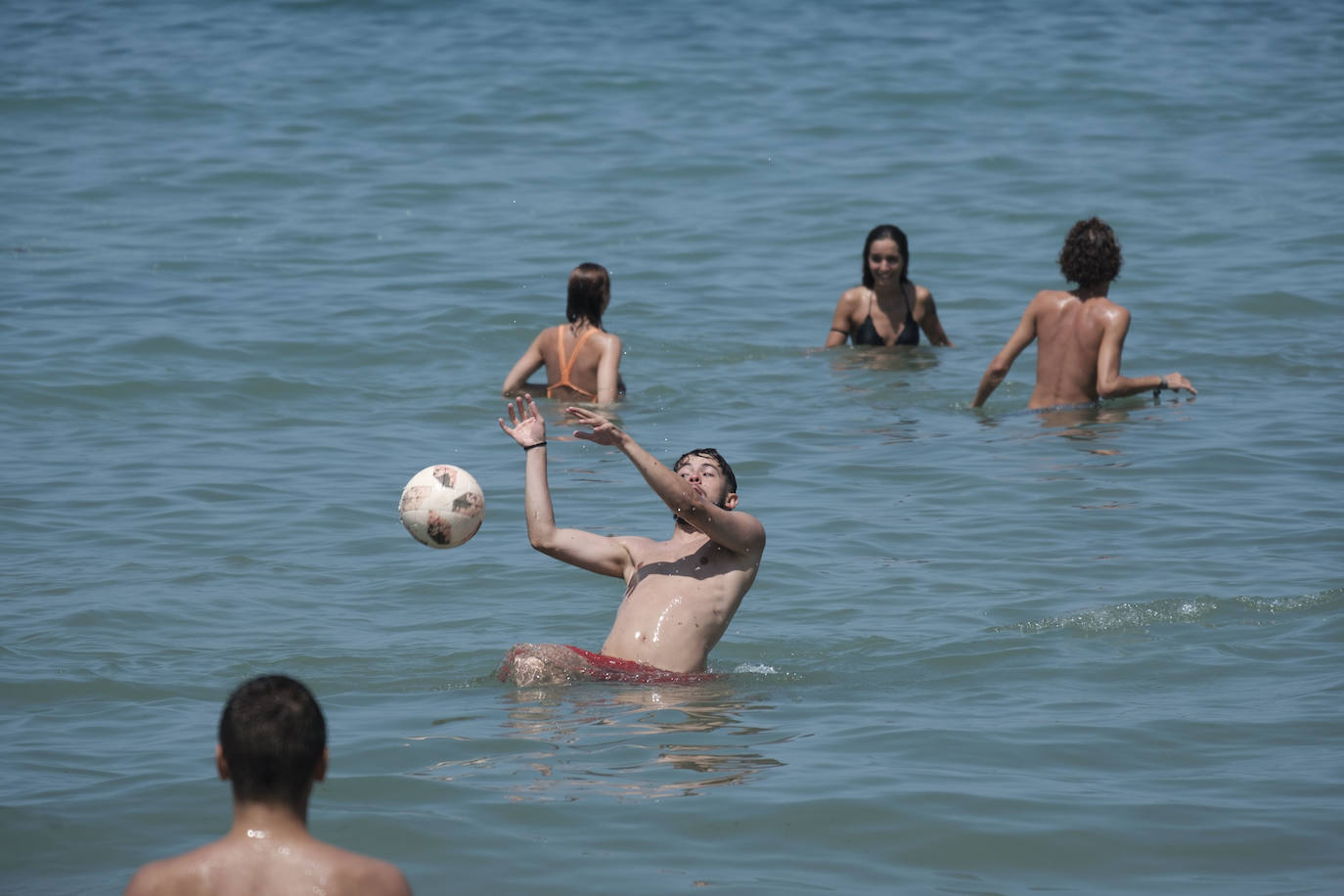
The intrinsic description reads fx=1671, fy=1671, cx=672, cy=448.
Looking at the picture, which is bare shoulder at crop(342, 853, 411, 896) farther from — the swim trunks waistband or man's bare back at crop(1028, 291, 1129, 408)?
man's bare back at crop(1028, 291, 1129, 408)

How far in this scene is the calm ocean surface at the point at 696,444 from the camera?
221 inches

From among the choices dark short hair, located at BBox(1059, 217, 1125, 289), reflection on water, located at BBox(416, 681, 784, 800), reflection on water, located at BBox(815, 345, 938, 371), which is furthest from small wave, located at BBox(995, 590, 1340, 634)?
reflection on water, located at BBox(815, 345, 938, 371)

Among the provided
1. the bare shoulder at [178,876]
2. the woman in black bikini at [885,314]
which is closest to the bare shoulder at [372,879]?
the bare shoulder at [178,876]

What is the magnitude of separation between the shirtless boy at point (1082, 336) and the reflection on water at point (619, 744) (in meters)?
5.54

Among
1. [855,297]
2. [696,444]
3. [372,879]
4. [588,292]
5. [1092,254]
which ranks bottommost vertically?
[696,444]

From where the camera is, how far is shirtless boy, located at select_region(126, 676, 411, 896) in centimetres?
359

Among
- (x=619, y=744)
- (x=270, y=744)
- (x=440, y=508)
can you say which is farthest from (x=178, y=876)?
(x=440, y=508)

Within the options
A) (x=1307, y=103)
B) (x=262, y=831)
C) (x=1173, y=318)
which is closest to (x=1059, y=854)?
(x=262, y=831)

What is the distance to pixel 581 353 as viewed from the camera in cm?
1248

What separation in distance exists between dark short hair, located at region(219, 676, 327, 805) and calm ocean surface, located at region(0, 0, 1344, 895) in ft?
5.12

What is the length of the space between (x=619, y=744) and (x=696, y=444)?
5.35 m

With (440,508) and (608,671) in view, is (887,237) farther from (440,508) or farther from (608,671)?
(440,508)

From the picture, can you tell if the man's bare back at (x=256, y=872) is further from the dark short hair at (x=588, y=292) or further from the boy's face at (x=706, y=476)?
the dark short hair at (x=588, y=292)

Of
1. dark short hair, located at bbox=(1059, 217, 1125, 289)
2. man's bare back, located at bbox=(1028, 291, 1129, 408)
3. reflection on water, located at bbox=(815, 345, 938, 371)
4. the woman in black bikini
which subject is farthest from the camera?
the woman in black bikini
